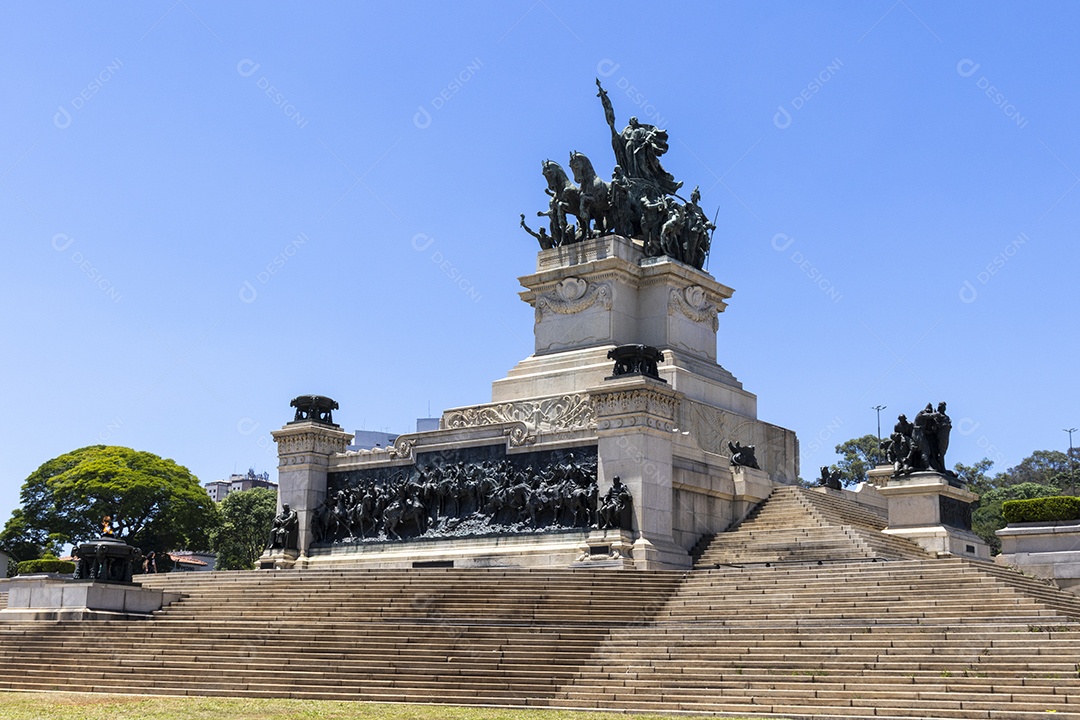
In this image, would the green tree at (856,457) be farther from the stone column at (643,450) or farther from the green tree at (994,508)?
the stone column at (643,450)

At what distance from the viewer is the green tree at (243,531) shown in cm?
6469

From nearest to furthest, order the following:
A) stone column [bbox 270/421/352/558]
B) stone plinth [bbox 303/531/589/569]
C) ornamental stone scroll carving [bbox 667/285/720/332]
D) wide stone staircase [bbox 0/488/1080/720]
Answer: wide stone staircase [bbox 0/488/1080/720] → stone plinth [bbox 303/531/589/569] → stone column [bbox 270/421/352/558] → ornamental stone scroll carving [bbox 667/285/720/332]

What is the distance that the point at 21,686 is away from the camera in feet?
78.3

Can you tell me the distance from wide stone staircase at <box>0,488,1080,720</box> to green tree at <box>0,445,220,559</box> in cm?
3288

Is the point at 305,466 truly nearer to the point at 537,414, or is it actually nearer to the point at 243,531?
the point at 537,414

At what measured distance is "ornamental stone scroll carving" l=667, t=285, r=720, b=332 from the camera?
41375mm

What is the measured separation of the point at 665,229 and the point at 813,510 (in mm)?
12001

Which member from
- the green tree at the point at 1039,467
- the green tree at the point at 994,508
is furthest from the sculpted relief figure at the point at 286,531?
the green tree at the point at 1039,467

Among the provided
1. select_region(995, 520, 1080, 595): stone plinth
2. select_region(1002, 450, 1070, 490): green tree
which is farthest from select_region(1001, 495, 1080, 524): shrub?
select_region(1002, 450, 1070, 490): green tree

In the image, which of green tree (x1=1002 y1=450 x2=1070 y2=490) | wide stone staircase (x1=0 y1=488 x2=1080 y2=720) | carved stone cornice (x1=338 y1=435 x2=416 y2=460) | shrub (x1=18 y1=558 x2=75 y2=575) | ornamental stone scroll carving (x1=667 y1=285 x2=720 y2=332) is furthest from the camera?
green tree (x1=1002 y1=450 x2=1070 y2=490)

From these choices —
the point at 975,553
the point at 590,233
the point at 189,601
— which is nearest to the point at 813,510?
the point at 975,553

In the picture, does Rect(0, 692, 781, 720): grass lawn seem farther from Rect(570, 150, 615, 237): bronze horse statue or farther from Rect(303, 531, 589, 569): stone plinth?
Rect(570, 150, 615, 237): bronze horse statue

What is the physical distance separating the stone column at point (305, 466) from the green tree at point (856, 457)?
54.2 metres

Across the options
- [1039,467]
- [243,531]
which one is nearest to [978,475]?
[1039,467]
